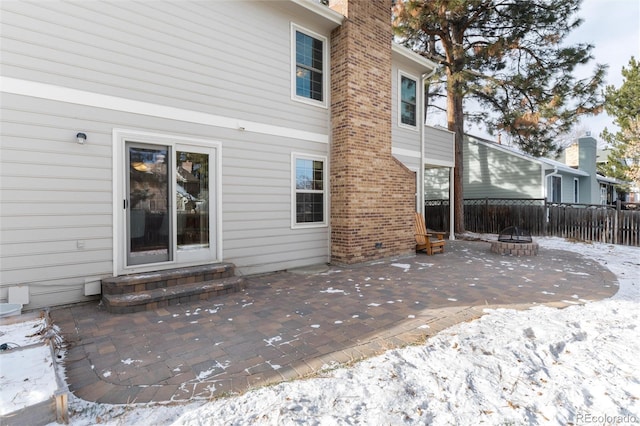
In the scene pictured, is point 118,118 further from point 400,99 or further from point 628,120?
point 628,120

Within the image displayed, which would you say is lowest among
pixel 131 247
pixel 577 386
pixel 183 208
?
pixel 577 386

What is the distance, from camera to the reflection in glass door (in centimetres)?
477

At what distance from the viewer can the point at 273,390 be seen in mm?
2289

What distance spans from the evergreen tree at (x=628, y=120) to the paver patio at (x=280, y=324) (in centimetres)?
1381

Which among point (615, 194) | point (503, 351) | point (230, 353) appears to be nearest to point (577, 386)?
point (503, 351)

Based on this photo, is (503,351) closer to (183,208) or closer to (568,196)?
(183,208)

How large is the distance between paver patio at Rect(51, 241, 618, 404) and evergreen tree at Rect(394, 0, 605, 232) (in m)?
7.34

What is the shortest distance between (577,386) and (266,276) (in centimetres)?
469

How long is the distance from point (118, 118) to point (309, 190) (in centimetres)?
371

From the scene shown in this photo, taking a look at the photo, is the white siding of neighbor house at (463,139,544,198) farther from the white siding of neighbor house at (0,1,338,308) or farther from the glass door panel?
the glass door panel

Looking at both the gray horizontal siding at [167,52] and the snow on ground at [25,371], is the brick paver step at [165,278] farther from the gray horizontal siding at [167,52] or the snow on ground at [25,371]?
the gray horizontal siding at [167,52]

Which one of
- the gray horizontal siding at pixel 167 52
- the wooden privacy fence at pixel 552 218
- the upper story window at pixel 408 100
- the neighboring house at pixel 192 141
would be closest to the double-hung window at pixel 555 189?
the wooden privacy fence at pixel 552 218

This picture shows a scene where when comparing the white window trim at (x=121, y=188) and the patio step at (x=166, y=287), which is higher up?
the white window trim at (x=121, y=188)

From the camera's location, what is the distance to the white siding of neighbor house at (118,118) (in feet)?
13.0
